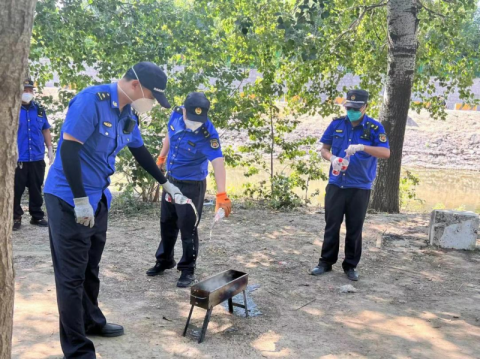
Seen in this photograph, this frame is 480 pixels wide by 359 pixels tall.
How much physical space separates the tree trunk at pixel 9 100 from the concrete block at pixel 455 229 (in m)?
5.17

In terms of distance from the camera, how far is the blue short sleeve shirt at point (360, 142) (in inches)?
193

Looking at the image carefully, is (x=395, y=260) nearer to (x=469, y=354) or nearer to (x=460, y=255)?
(x=460, y=255)

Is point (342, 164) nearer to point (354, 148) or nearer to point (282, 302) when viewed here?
point (354, 148)

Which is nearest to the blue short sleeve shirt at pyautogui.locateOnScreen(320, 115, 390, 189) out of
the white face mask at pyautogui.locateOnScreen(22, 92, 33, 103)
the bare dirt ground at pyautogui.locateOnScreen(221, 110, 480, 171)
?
the white face mask at pyautogui.locateOnScreen(22, 92, 33, 103)

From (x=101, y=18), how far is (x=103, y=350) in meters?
5.99

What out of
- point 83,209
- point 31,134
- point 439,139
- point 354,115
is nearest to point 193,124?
point 354,115

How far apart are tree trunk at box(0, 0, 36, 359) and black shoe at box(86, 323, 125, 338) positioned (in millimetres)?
1206

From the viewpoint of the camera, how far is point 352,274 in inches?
201

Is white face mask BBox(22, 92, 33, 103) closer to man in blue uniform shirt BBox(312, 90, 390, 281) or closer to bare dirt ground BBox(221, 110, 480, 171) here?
man in blue uniform shirt BBox(312, 90, 390, 281)

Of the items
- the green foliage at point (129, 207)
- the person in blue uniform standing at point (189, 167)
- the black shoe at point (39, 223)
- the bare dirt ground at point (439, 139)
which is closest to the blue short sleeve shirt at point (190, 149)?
the person in blue uniform standing at point (189, 167)

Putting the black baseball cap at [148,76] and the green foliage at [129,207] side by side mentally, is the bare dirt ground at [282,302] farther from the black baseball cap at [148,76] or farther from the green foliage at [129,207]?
the black baseball cap at [148,76]

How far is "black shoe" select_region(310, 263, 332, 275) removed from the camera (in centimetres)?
521

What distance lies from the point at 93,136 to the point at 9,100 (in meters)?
0.87

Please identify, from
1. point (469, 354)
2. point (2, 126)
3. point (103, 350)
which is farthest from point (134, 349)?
point (469, 354)
